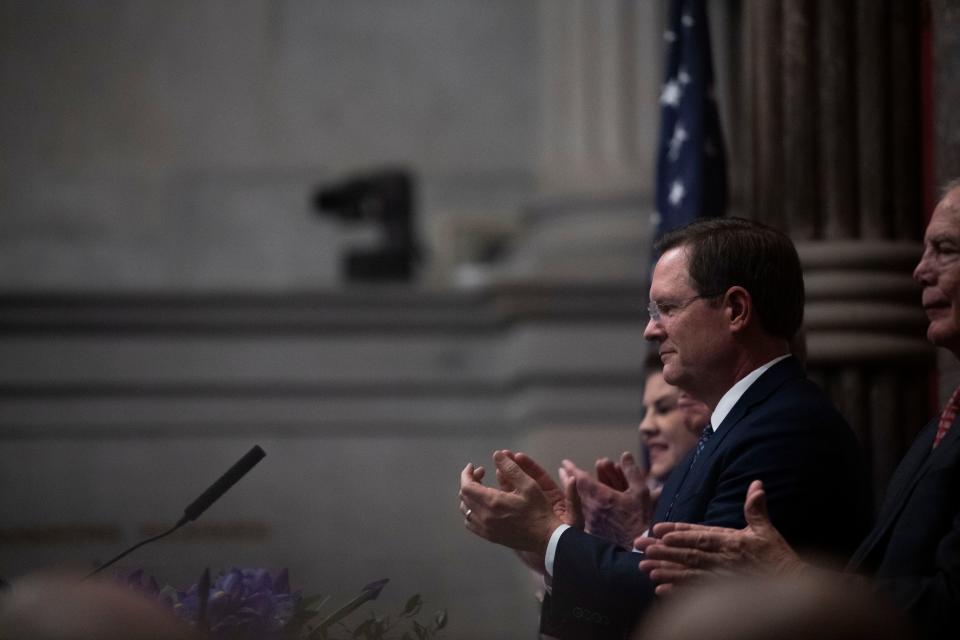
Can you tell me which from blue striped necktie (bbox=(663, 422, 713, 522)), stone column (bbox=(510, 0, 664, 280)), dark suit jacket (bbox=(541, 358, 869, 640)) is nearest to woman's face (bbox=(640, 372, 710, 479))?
blue striped necktie (bbox=(663, 422, 713, 522))

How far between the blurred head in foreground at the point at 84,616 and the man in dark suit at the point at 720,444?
1246 millimetres

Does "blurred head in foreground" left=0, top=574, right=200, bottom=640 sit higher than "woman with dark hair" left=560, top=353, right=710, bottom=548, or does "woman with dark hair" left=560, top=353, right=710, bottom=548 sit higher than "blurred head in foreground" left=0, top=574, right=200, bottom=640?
"blurred head in foreground" left=0, top=574, right=200, bottom=640

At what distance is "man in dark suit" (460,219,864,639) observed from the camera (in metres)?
2.91

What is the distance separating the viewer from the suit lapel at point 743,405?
3027mm

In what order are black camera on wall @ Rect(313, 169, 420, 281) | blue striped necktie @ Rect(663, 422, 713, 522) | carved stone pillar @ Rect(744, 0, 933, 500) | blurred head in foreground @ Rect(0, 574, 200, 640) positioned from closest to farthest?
blurred head in foreground @ Rect(0, 574, 200, 640) → blue striped necktie @ Rect(663, 422, 713, 522) → carved stone pillar @ Rect(744, 0, 933, 500) → black camera on wall @ Rect(313, 169, 420, 281)

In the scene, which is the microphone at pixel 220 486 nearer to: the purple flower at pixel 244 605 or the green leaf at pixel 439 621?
the purple flower at pixel 244 605

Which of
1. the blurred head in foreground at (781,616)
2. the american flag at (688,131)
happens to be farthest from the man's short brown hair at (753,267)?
the american flag at (688,131)

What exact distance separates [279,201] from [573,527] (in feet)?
24.9

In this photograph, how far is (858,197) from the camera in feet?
14.5

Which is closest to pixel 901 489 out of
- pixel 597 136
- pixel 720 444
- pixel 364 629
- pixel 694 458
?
pixel 720 444

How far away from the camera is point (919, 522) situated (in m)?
2.64

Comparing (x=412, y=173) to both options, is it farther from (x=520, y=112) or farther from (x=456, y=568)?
(x=456, y=568)

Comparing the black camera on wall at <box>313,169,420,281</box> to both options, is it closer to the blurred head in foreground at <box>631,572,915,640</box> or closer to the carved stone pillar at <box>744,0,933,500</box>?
the carved stone pillar at <box>744,0,933,500</box>

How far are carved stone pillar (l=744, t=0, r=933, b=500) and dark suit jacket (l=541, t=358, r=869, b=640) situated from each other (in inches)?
53.2
